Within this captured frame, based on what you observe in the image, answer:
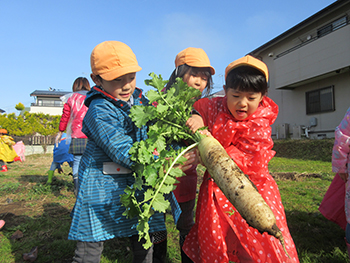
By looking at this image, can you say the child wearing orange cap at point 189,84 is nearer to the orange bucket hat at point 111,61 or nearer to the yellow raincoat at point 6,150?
the orange bucket hat at point 111,61

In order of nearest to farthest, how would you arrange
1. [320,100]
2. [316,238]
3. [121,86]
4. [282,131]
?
1. [121,86]
2. [316,238]
3. [320,100]
4. [282,131]

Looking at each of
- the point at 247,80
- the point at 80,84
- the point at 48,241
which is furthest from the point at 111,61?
the point at 80,84

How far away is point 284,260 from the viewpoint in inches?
61.1

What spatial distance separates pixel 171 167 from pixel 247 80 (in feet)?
2.90

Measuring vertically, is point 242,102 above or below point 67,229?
above

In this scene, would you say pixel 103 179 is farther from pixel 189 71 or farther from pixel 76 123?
pixel 76 123

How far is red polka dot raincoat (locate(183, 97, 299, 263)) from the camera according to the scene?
161 centimetres

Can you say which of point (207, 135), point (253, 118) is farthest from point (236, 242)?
point (253, 118)

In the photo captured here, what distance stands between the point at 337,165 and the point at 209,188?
1446 mm

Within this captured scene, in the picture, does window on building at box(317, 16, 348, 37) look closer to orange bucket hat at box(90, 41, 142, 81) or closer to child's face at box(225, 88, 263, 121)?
child's face at box(225, 88, 263, 121)

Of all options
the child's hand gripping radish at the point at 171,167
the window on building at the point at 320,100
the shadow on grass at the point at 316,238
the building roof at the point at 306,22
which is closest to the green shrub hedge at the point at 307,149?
the window on building at the point at 320,100

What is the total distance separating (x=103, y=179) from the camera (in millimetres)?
1755

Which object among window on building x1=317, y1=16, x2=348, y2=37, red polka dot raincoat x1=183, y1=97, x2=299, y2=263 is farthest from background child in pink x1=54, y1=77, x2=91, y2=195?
window on building x1=317, y1=16, x2=348, y2=37

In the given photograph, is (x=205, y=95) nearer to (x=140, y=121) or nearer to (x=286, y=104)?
(x=140, y=121)
